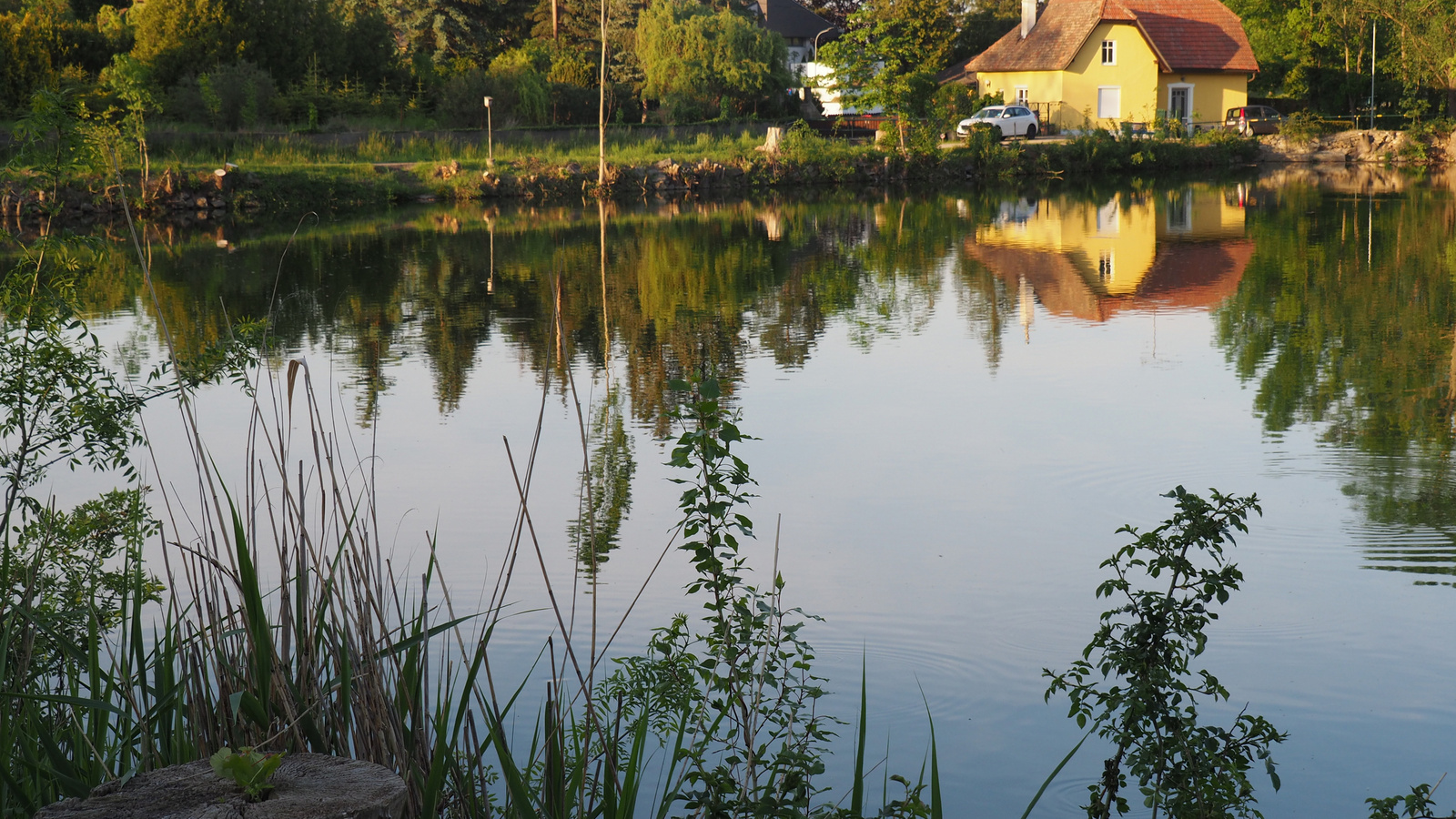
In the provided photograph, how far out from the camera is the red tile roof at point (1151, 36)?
4078cm

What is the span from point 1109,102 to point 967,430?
36.0m

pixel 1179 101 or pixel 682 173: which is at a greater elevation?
pixel 1179 101

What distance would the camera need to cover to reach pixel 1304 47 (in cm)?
4484

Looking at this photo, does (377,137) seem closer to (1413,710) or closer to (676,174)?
(676,174)

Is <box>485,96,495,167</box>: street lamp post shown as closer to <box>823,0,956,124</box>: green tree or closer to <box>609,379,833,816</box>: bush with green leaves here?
<box>823,0,956,124</box>: green tree

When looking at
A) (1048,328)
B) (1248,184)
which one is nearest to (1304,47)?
(1248,184)

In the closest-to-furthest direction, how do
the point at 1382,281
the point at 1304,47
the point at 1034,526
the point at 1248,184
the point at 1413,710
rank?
1. the point at 1413,710
2. the point at 1034,526
3. the point at 1382,281
4. the point at 1248,184
5. the point at 1304,47

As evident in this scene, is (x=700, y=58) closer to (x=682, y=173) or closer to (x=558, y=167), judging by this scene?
(x=682, y=173)

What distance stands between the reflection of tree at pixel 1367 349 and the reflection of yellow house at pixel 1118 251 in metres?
0.56

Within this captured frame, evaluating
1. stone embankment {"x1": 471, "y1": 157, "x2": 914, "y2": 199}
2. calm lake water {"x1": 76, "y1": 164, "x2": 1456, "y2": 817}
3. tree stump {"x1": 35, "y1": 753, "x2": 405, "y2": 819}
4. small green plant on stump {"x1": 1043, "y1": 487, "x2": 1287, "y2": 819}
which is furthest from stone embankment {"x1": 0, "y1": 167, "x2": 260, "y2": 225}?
tree stump {"x1": 35, "y1": 753, "x2": 405, "y2": 819}

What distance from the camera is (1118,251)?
60.5 ft

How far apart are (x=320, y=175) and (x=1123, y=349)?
2047 centimetres

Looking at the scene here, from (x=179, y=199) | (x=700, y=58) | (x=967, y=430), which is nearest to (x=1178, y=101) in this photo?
(x=700, y=58)

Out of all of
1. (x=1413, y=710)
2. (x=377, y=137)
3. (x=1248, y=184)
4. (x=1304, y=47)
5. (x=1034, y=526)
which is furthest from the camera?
(x=1304, y=47)
